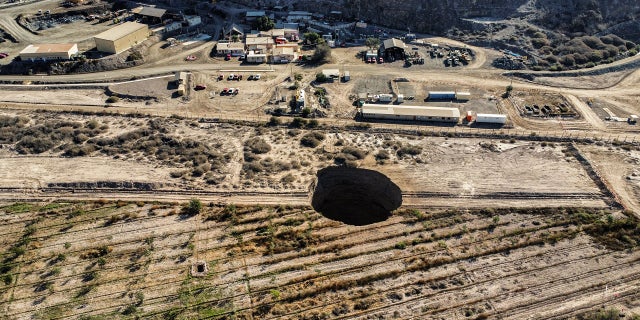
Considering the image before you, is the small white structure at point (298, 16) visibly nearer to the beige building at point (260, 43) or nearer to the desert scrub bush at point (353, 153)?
the beige building at point (260, 43)

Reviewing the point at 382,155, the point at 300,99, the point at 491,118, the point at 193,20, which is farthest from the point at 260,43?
the point at 491,118

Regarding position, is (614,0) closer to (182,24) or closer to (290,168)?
(290,168)

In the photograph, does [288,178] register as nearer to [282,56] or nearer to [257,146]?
[257,146]

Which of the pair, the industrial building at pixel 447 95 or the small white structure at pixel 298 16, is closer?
the industrial building at pixel 447 95

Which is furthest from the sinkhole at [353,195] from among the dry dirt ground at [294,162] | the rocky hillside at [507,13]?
the rocky hillside at [507,13]

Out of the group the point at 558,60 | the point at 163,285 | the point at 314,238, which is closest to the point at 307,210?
the point at 314,238

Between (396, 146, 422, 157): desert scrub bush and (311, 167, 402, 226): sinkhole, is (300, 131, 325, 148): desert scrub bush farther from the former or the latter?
(396, 146, 422, 157): desert scrub bush
